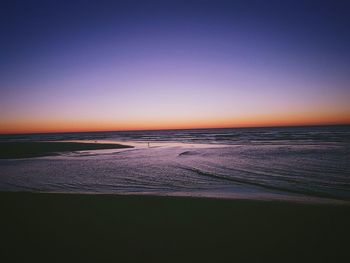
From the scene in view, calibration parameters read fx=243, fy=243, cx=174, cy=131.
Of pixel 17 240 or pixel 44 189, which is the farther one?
pixel 44 189

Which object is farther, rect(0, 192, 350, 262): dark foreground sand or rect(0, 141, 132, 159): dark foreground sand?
rect(0, 141, 132, 159): dark foreground sand

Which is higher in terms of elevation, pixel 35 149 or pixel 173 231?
pixel 35 149

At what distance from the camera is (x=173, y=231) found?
217 inches

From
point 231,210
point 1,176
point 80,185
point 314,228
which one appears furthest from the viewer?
point 1,176

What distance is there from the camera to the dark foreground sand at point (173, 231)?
4.57m

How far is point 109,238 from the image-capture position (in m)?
5.24

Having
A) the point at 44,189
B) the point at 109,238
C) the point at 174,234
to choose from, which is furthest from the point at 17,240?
the point at 44,189

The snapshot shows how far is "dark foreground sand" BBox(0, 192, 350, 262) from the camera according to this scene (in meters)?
4.57

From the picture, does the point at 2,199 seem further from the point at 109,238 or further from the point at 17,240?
the point at 109,238

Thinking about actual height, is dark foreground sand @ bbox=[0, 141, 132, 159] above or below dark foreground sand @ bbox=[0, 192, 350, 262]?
above

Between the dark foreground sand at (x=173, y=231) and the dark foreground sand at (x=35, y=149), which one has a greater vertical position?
the dark foreground sand at (x=35, y=149)

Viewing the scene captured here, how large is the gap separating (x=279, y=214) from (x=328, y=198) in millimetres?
3086

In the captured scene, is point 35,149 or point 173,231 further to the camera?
point 35,149

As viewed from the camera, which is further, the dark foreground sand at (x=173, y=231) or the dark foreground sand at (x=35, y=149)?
the dark foreground sand at (x=35, y=149)
